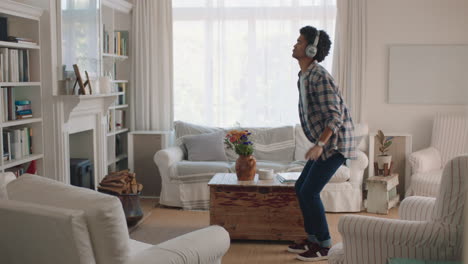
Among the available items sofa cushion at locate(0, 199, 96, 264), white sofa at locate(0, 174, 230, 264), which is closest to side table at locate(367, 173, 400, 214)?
white sofa at locate(0, 174, 230, 264)

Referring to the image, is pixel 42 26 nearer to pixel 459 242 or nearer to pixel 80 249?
pixel 80 249

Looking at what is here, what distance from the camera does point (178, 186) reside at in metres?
5.78

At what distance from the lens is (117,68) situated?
6828mm

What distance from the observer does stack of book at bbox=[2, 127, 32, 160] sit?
4.36 m

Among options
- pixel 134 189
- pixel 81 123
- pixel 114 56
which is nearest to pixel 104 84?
pixel 81 123

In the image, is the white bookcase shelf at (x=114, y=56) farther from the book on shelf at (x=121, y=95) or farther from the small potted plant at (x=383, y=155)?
the small potted plant at (x=383, y=155)

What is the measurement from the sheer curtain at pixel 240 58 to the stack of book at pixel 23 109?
7.97 feet

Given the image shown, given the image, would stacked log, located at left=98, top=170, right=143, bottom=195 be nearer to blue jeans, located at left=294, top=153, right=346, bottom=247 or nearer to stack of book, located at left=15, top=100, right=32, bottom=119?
stack of book, located at left=15, top=100, right=32, bottom=119

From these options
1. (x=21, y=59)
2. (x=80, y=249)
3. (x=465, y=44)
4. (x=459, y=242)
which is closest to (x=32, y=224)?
(x=80, y=249)

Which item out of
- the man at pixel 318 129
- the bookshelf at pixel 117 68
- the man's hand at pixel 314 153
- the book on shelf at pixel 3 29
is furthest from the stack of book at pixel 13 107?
the man's hand at pixel 314 153

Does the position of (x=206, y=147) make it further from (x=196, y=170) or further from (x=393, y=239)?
(x=393, y=239)

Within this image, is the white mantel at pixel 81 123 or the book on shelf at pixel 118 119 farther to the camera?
the book on shelf at pixel 118 119

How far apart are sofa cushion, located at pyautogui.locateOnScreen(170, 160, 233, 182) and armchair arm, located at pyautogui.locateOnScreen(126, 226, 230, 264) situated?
293 cm

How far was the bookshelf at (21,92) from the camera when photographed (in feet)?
13.9
